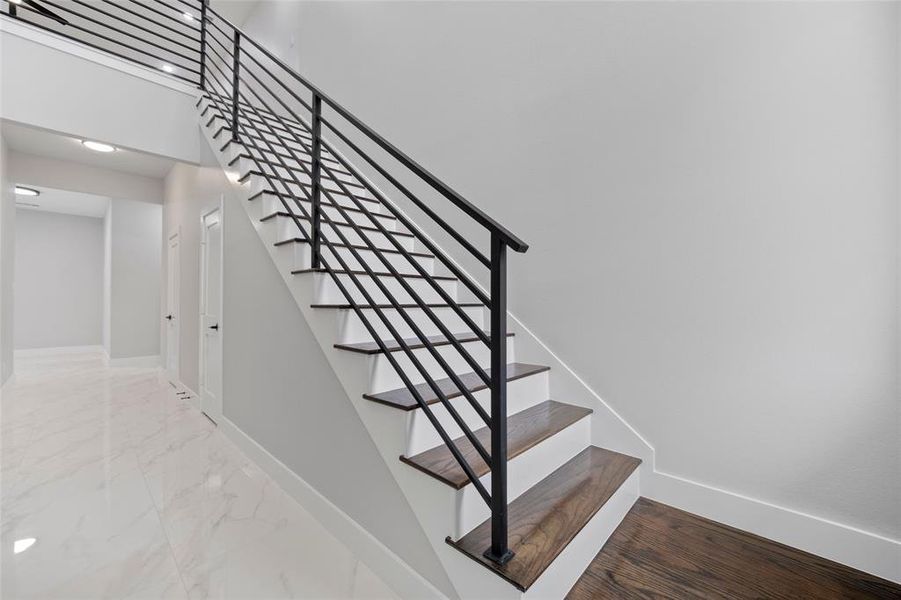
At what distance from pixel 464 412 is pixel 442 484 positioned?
40cm

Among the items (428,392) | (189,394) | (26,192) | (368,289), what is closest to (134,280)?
(26,192)

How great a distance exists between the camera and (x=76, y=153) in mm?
4379

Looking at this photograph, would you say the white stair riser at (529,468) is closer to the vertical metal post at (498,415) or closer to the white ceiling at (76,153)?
the vertical metal post at (498,415)

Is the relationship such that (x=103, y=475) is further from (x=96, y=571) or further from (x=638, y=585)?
(x=638, y=585)

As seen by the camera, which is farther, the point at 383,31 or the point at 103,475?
the point at 383,31

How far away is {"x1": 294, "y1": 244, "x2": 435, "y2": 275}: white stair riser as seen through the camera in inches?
79.0

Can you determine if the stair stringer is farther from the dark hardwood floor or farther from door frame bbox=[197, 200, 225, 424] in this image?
door frame bbox=[197, 200, 225, 424]

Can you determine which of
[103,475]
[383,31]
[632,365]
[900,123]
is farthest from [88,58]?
[900,123]

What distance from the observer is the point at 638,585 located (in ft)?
4.33

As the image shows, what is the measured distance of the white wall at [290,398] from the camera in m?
1.55

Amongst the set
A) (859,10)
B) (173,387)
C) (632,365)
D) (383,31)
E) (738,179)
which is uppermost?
(383,31)

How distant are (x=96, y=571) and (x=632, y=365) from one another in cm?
244

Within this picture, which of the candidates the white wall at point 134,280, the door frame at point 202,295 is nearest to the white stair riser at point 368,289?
the door frame at point 202,295

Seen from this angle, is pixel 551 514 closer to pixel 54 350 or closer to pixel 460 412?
pixel 460 412
